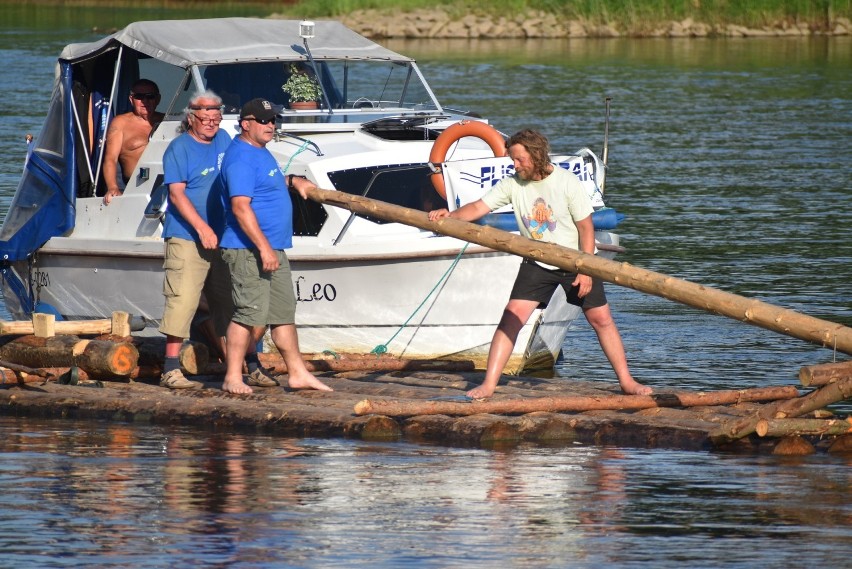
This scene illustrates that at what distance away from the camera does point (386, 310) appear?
11828 mm

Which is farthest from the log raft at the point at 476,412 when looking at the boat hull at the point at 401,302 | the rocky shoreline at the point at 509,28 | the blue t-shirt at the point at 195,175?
the rocky shoreline at the point at 509,28

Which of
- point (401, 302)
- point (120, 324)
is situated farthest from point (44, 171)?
point (401, 302)

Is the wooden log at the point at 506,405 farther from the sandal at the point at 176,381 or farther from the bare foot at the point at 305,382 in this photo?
the sandal at the point at 176,381

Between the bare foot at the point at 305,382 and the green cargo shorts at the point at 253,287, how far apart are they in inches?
22.0

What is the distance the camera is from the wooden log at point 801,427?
888 centimetres

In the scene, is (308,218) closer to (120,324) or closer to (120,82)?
(120,324)

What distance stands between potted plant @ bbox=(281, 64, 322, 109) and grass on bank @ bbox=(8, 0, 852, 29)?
44141 millimetres

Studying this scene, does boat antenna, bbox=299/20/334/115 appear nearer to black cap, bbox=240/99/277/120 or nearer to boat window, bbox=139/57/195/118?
boat window, bbox=139/57/195/118

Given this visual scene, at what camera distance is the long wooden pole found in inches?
345

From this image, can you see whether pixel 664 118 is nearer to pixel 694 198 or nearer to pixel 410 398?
pixel 694 198

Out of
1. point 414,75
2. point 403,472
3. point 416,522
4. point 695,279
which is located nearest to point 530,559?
point 416,522

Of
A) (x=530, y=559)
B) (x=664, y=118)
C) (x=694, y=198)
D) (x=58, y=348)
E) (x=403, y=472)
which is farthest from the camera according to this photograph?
(x=664, y=118)

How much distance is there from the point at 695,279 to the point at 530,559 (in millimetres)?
9581

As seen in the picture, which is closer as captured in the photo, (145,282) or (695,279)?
(145,282)
